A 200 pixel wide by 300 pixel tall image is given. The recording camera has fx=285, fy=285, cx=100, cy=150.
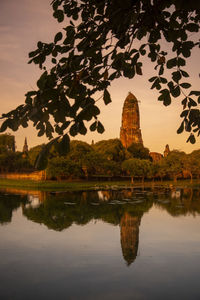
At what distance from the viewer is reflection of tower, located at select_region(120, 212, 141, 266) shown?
978cm

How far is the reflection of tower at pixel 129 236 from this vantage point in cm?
978

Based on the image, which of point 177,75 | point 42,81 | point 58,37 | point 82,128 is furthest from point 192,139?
point 42,81

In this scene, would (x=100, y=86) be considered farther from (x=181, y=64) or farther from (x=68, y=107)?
(x=181, y=64)

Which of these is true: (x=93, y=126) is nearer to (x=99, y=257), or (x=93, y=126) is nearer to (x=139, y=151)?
(x=99, y=257)

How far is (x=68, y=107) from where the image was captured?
2.87 meters

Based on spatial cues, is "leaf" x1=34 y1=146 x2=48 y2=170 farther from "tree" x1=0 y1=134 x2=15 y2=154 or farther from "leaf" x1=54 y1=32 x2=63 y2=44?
"tree" x1=0 y1=134 x2=15 y2=154

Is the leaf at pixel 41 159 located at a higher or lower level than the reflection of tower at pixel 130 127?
lower

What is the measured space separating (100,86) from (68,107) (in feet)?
2.97

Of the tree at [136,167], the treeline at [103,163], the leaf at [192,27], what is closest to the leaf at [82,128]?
the leaf at [192,27]

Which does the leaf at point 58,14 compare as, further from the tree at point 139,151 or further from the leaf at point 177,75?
the tree at point 139,151

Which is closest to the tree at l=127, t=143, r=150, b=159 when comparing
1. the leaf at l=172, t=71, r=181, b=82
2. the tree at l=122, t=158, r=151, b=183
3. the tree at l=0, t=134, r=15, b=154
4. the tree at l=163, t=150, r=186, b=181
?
the tree at l=163, t=150, r=186, b=181

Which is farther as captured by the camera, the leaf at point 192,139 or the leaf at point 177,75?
the leaf at point 192,139

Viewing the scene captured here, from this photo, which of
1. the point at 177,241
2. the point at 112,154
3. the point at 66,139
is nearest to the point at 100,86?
the point at 66,139

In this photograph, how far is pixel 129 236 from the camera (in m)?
12.4
